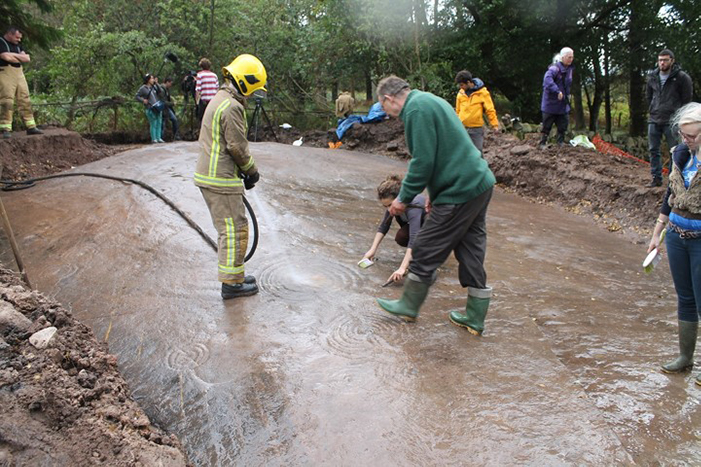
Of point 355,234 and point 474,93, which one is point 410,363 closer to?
point 355,234

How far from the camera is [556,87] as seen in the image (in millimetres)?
9141

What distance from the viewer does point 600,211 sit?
8.31m

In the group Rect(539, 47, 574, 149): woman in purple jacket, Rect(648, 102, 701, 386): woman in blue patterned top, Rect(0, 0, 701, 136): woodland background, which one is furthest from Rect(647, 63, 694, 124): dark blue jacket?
Rect(0, 0, 701, 136): woodland background

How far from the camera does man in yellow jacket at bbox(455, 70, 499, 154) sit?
27.7 feet

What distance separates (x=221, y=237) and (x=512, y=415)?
239 cm

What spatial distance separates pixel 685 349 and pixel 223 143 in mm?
3414

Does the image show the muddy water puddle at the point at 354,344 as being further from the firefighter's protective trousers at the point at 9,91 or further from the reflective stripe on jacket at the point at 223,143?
the firefighter's protective trousers at the point at 9,91

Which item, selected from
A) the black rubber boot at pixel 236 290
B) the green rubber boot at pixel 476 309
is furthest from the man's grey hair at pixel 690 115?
the black rubber boot at pixel 236 290

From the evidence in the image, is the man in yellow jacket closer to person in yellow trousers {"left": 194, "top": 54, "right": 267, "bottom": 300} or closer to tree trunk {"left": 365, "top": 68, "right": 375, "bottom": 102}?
person in yellow trousers {"left": 194, "top": 54, "right": 267, "bottom": 300}

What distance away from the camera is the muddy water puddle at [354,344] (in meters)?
2.73

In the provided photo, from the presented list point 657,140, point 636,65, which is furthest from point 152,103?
point 636,65

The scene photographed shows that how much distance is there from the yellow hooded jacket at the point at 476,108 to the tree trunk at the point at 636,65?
9.08 m

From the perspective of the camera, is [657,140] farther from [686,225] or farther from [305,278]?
[305,278]

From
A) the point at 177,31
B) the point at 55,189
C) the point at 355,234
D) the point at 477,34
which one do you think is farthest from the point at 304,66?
the point at 355,234
